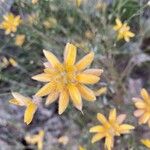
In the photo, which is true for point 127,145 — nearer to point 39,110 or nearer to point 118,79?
point 118,79

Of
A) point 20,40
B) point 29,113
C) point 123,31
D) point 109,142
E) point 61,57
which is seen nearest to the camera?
point 29,113

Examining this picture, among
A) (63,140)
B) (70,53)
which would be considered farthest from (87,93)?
(63,140)

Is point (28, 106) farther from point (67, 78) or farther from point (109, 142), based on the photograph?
point (109, 142)

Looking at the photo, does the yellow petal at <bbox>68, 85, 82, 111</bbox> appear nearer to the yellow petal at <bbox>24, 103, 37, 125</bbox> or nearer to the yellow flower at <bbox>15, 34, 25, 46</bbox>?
the yellow petal at <bbox>24, 103, 37, 125</bbox>

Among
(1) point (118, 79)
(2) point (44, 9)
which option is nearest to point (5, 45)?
(2) point (44, 9)

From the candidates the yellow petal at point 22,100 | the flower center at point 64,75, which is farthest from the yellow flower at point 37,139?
the flower center at point 64,75
